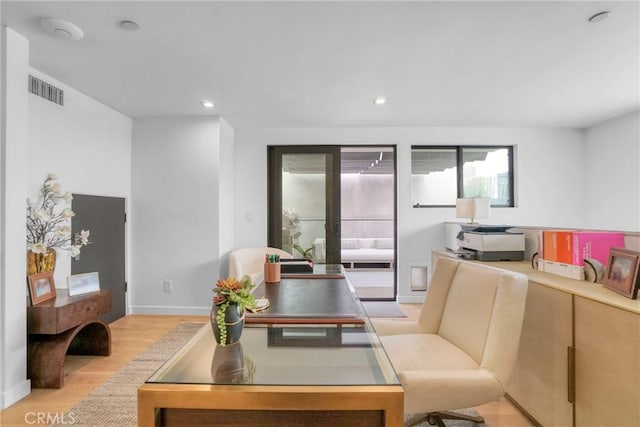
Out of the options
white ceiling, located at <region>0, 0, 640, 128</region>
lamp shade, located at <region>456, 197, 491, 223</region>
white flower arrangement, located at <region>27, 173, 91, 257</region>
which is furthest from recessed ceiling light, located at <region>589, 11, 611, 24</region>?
white flower arrangement, located at <region>27, 173, 91, 257</region>

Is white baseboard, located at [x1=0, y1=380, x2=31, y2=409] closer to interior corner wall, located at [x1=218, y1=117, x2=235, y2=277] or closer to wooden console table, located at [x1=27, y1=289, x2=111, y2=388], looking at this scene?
wooden console table, located at [x1=27, y1=289, x2=111, y2=388]

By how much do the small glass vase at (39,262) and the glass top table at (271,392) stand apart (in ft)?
7.16

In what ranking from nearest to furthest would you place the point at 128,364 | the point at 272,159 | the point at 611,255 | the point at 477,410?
the point at 611,255, the point at 477,410, the point at 128,364, the point at 272,159

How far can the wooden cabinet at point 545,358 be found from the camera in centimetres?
153

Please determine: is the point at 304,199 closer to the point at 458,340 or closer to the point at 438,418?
the point at 458,340

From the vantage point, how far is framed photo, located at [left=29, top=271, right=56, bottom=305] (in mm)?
2246

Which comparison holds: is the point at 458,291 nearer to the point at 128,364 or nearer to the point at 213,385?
the point at 213,385

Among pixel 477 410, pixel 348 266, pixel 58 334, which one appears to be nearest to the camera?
pixel 477 410

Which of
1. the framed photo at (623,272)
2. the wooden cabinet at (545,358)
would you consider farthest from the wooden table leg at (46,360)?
the framed photo at (623,272)

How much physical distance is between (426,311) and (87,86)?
3496 mm

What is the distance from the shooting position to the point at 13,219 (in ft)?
6.82

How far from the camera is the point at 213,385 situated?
0.85 m

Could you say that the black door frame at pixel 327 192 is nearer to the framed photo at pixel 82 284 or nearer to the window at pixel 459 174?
the window at pixel 459 174

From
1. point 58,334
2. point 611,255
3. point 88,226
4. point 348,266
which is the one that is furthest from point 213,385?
point 348,266
